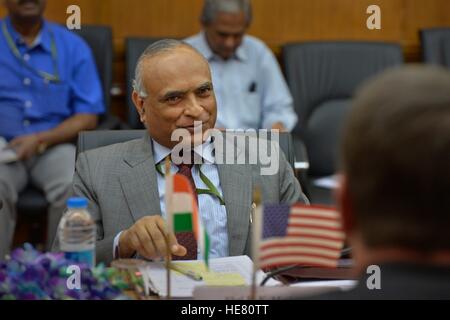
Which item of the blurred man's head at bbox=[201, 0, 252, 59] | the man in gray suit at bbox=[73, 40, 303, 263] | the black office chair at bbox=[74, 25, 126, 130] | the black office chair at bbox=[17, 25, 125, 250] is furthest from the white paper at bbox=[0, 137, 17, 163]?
the man in gray suit at bbox=[73, 40, 303, 263]

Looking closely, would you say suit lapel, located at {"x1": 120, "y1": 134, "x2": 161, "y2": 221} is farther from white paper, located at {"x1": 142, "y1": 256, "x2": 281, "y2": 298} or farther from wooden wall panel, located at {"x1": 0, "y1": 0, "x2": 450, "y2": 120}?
wooden wall panel, located at {"x1": 0, "y1": 0, "x2": 450, "y2": 120}

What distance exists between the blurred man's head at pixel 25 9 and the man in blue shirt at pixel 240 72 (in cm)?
77

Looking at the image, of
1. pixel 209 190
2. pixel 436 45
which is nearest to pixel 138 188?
pixel 209 190

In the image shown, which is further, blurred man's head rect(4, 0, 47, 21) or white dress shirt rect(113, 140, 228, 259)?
blurred man's head rect(4, 0, 47, 21)

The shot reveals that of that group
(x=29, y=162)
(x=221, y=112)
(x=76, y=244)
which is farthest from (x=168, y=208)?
(x=221, y=112)

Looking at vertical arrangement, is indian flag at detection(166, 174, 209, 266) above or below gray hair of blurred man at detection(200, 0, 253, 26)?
below

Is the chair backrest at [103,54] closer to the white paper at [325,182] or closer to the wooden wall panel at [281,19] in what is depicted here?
the wooden wall panel at [281,19]

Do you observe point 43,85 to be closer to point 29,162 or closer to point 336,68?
point 29,162

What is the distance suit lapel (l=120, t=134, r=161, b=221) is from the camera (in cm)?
228

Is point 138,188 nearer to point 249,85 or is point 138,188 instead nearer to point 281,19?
point 249,85

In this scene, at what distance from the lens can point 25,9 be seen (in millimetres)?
4004

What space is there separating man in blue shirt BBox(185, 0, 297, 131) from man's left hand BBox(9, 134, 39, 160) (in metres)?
0.92

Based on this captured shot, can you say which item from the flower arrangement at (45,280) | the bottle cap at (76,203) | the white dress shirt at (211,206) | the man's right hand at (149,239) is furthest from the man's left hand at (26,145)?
the flower arrangement at (45,280)

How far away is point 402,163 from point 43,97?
318 cm
